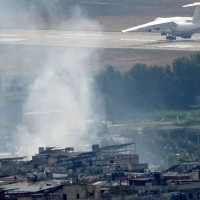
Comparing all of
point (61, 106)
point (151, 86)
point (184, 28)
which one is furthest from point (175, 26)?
point (61, 106)

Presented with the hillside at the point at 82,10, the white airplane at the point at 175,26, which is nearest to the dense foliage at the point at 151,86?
the white airplane at the point at 175,26

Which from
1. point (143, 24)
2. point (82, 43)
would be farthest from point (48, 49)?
point (143, 24)

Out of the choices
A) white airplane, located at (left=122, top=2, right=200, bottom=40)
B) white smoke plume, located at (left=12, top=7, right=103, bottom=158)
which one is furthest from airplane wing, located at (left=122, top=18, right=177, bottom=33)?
white smoke plume, located at (left=12, top=7, right=103, bottom=158)

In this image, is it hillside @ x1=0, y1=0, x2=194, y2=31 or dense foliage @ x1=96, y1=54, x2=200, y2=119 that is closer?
dense foliage @ x1=96, y1=54, x2=200, y2=119

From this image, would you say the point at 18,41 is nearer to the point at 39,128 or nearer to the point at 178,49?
the point at 178,49

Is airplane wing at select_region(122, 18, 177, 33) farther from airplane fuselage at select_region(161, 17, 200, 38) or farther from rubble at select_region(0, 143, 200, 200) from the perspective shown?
rubble at select_region(0, 143, 200, 200)

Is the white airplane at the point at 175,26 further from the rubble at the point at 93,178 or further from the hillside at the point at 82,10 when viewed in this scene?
the rubble at the point at 93,178
